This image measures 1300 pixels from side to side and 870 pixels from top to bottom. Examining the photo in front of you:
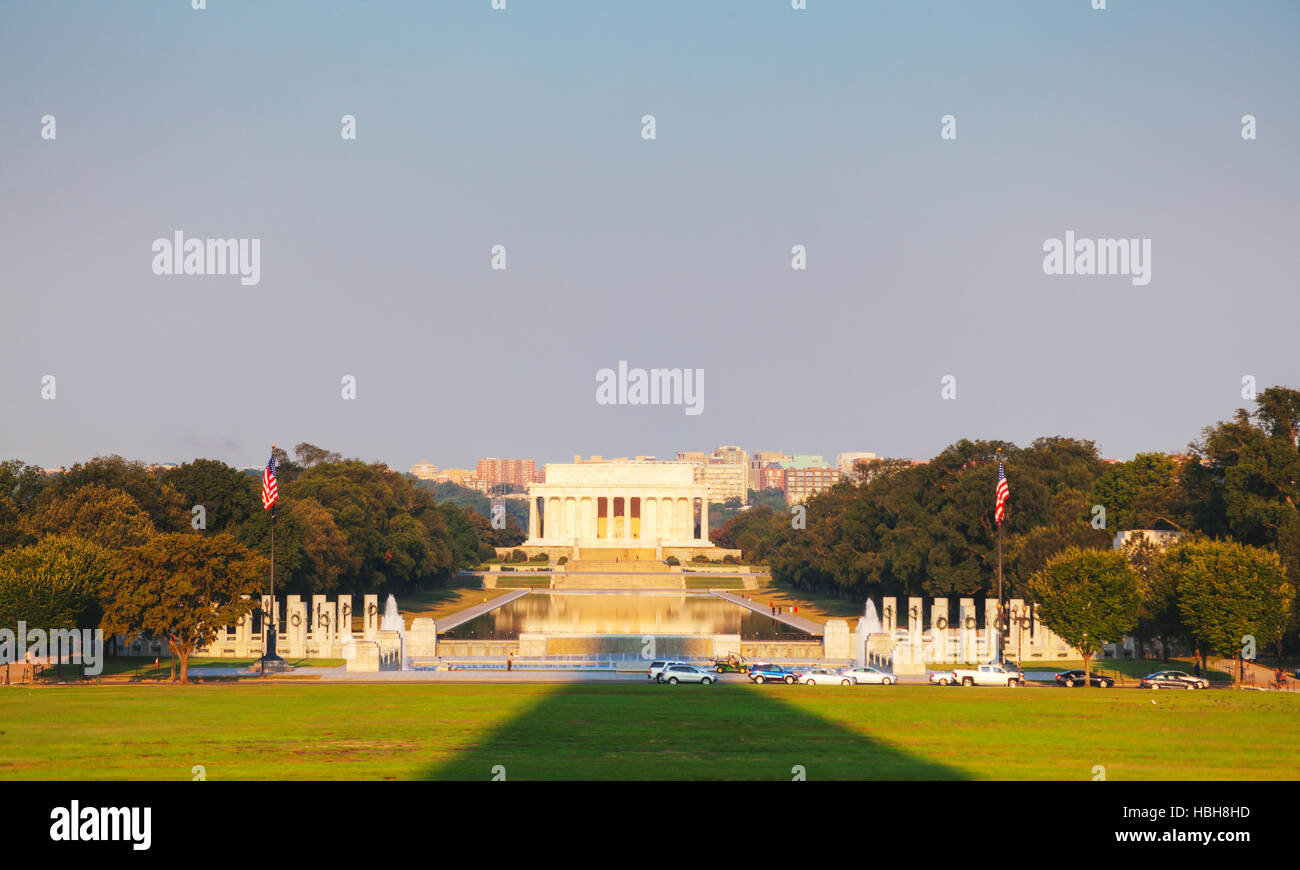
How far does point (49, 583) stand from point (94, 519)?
11.7 meters

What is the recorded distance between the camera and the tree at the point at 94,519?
184 ft

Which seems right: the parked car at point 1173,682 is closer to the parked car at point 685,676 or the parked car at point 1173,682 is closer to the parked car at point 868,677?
the parked car at point 868,677

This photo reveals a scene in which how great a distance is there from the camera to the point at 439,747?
2530 cm

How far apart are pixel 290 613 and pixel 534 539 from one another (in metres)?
108

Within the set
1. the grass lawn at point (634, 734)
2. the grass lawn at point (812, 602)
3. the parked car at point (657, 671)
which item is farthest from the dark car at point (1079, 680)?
the grass lawn at point (812, 602)

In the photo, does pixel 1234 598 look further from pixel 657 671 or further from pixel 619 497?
pixel 619 497

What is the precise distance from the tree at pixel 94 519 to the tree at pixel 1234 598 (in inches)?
1781

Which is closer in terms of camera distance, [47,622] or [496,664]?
[47,622]

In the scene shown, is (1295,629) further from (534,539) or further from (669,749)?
(534,539)

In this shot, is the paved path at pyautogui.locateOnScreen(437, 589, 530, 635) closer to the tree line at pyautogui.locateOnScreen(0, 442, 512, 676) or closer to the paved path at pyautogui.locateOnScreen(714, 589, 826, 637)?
the tree line at pyautogui.locateOnScreen(0, 442, 512, 676)

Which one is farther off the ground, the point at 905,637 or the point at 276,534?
the point at 276,534

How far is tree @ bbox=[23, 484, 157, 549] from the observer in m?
56.0
